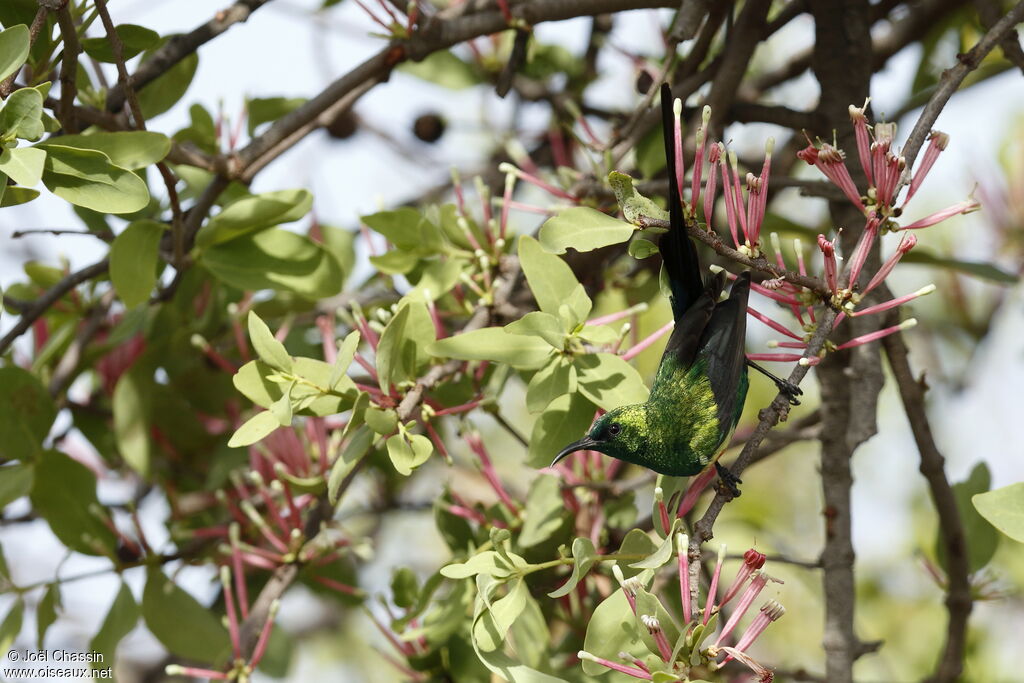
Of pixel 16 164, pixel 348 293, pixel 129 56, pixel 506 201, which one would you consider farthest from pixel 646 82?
pixel 16 164

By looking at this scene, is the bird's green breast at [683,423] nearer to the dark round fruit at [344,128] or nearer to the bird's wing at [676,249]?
the bird's wing at [676,249]

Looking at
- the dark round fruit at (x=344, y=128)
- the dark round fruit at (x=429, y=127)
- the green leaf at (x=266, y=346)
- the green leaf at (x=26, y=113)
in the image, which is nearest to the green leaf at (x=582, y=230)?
the green leaf at (x=266, y=346)

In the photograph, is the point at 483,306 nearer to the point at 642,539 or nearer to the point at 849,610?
the point at 642,539

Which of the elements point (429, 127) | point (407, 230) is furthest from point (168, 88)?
point (429, 127)

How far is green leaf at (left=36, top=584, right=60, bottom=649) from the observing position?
1601 mm

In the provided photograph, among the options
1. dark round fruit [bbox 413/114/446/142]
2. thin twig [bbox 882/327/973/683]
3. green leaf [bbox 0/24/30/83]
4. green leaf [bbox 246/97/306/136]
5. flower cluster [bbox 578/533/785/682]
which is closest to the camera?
flower cluster [bbox 578/533/785/682]

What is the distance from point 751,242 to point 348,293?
1162mm

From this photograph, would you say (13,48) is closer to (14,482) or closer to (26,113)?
(26,113)

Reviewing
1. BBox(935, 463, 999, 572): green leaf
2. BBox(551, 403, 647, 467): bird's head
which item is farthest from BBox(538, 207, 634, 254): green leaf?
BBox(935, 463, 999, 572): green leaf

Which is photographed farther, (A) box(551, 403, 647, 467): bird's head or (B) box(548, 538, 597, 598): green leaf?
(A) box(551, 403, 647, 467): bird's head

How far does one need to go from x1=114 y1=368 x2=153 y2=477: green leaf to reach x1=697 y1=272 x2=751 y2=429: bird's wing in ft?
3.59

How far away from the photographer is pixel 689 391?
1242mm

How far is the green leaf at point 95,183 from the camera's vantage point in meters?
1.15

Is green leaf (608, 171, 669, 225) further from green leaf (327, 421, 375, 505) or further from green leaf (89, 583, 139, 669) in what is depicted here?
green leaf (89, 583, 139, 669)
